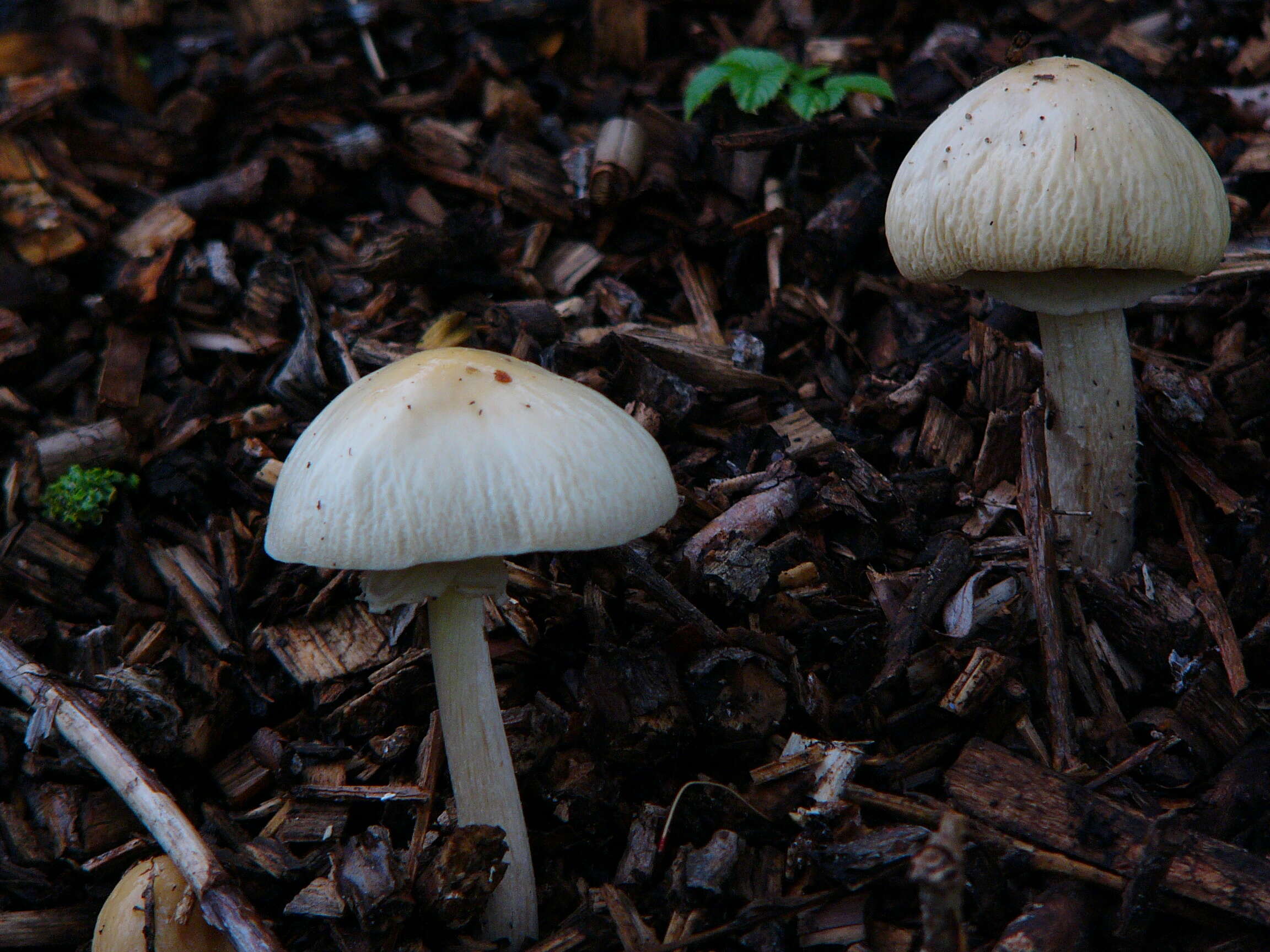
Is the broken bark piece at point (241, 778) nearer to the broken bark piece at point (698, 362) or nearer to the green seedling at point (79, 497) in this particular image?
the green seedling at point (79, 497)

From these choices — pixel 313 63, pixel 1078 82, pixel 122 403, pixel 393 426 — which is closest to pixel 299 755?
pixel 393 426

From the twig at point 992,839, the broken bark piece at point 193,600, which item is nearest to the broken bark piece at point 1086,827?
the twig at point 992,839

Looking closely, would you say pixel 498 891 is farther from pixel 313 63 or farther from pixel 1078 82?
pixel 313 63

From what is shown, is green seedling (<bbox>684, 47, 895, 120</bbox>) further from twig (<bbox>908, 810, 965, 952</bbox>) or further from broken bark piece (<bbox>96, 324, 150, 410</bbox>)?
twig (<bbox>908, 810, 965, 952</bbox>)

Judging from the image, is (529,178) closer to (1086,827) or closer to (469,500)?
(469,500)

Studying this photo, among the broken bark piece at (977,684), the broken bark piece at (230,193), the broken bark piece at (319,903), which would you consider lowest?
the broken bark piece at (319,903)

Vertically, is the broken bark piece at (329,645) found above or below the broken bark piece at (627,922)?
above

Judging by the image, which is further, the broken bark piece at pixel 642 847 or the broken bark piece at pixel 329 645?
the broken bark piece at pixel 329 645

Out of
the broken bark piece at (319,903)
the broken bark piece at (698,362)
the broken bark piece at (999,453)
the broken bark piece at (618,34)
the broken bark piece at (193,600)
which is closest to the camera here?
the broken bark piece at (319,903)
